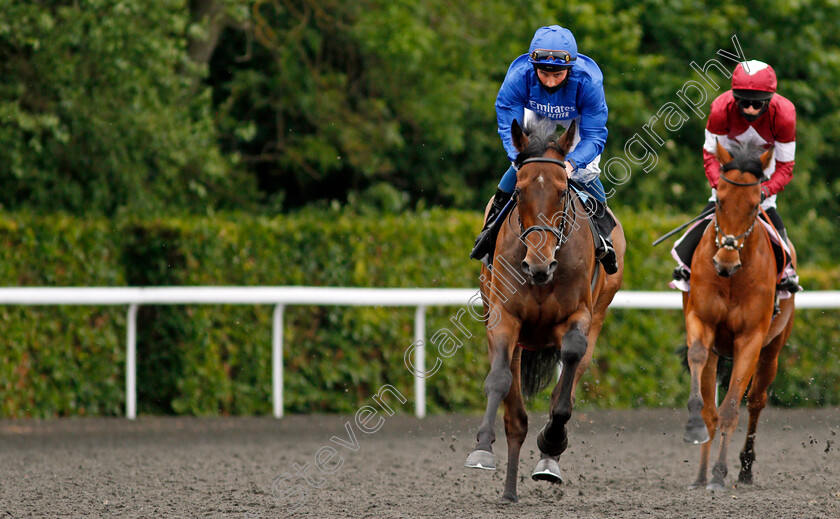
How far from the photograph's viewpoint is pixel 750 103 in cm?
694

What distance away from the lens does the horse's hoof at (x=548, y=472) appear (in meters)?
6.14

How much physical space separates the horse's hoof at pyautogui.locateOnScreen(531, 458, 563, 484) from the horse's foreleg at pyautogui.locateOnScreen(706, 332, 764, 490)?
1076mm

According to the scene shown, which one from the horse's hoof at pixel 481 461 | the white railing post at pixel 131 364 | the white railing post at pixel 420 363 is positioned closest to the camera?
the horse's hoof at pixel 481 461

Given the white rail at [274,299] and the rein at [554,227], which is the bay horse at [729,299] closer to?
the rein at [554,227]

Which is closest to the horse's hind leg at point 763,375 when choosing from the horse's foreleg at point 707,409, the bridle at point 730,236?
the horse's foreleg at point 707,409

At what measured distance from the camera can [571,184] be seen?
21.5 ft

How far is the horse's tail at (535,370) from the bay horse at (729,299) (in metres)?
0.83

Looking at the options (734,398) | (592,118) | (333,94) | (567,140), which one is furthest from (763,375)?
(333,94)

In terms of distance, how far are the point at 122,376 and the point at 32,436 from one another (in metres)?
1.36

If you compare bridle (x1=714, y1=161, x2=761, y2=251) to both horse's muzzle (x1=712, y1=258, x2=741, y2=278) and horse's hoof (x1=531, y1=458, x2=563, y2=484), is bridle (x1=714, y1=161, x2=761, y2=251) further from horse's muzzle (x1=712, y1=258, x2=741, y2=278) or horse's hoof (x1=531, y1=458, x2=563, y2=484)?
horse's hoof (x1=531, y1=458, x2=563, y2=484)

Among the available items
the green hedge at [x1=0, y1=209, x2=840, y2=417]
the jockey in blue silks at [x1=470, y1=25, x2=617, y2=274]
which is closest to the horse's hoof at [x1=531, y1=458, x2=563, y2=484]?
the jockey in blue silks at [x1=470, y1=25, x2=617, y2=274]

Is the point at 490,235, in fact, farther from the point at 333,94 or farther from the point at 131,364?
the point at 333,94

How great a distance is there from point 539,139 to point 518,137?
11cm

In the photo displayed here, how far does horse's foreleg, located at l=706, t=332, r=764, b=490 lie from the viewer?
6672 mm
